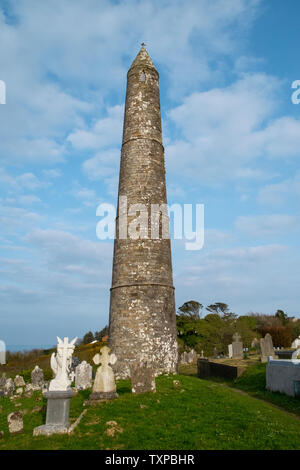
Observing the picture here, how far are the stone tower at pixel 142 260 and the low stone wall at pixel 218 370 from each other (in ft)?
18.5

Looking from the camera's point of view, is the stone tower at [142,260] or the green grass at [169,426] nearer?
the green grass at [169,426]

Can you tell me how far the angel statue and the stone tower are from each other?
7.66 meters

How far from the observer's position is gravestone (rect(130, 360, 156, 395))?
1227 cm

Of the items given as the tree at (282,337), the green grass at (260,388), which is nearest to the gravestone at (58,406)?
the green grass at (260,388)

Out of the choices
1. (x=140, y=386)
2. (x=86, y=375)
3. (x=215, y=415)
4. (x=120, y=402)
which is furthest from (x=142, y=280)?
(x=215, y=415)

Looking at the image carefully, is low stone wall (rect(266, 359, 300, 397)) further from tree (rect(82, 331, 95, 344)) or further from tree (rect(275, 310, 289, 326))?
tree (rect(82, 331, 95, 344))

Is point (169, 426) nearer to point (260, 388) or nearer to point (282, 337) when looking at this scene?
point (260, 388)

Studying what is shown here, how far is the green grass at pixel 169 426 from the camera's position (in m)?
7.13

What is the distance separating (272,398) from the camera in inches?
564

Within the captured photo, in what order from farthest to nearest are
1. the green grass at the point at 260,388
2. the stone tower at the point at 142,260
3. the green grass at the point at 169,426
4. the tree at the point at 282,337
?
the tree at the point at 282,337 → the stone tower at the point at 142,260 → the green grass at the point at 260,388 → the green grass at the point at 169,426

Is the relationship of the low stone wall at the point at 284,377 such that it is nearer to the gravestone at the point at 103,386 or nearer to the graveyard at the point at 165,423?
the graveyard at the point at 165,423

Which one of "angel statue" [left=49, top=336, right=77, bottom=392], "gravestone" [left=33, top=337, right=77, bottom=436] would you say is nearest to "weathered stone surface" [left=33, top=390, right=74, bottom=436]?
"gravestone" [left=33, top=337, right=77, bottom=436]
